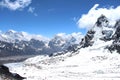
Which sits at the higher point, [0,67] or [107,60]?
[107,60]

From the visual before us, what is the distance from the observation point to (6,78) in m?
62.6

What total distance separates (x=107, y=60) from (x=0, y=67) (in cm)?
13560

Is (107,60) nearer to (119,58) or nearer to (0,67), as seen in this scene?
(119,58)

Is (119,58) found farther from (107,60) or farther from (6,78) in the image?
(6,78)

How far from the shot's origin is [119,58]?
19750 centimetres

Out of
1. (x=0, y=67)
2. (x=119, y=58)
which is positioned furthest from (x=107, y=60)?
(x=0, y=67)

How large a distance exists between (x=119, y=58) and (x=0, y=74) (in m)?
144

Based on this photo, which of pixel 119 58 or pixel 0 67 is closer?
pixel 0 67

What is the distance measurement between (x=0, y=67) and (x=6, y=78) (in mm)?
10824

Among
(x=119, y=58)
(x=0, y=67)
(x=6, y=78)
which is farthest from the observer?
(x=119, y=58)

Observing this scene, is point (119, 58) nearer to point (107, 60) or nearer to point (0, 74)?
point (107, 60)

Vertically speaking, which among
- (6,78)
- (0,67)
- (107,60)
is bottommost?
(6,78)

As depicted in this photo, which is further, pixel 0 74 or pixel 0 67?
pixel 0 67

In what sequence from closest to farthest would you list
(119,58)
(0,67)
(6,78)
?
(6,78)
(0,67)
(119,58)
